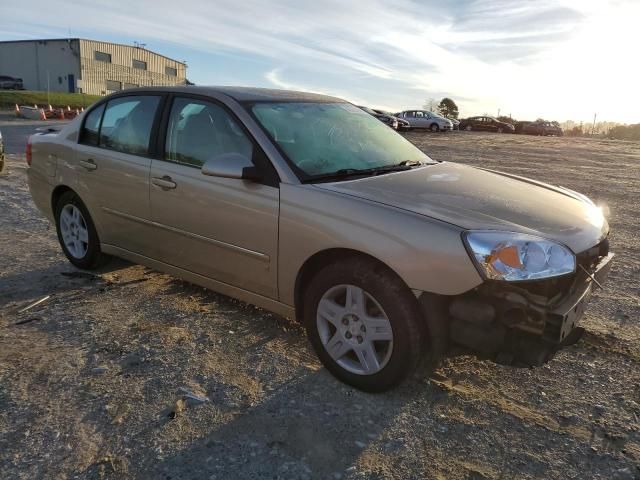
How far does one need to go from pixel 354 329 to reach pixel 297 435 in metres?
0.66

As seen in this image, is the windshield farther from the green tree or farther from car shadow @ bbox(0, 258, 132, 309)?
the green tree

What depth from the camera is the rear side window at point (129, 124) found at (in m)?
4.12

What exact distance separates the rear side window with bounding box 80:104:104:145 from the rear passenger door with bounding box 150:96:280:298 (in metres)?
1.01

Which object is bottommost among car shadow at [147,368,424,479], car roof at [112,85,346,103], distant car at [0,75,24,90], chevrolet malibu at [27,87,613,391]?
car shadow at [147,368,424,479]

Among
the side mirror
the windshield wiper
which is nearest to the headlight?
the windshield wiper

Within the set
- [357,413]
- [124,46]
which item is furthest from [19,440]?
[124,46]

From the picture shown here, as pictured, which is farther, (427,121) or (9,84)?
(9,84)

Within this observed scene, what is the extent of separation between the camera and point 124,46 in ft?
210

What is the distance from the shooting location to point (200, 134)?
12.4ft

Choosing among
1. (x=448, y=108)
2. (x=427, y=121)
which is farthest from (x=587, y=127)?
(x=427, y=121)

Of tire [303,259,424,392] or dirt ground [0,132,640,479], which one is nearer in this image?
dirt ground [0,132,640,479]

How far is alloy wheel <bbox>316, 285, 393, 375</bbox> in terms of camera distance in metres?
2.87

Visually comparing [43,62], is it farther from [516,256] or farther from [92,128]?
[516,256]

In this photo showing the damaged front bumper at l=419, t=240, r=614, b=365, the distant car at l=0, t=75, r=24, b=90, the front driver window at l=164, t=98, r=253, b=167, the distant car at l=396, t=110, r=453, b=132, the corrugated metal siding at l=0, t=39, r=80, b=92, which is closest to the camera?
the damaged front bumper at l=419, t=240, r=614, b=365
